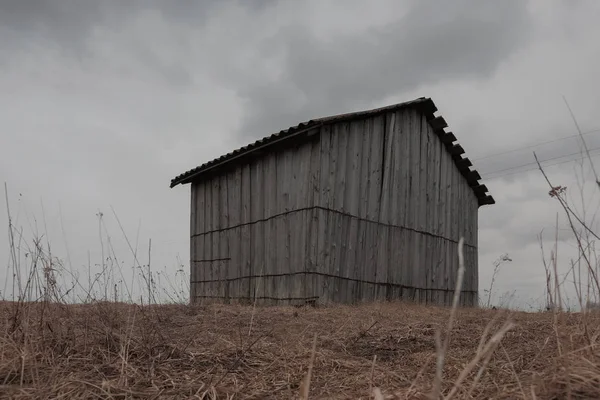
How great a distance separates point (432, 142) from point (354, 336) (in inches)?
312

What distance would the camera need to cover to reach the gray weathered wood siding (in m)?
9.18

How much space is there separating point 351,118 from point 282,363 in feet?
21.9

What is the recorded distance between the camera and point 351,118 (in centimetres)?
959

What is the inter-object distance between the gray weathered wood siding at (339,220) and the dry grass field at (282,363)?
4.08 m

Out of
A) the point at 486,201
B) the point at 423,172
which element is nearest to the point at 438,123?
the point at 423,172

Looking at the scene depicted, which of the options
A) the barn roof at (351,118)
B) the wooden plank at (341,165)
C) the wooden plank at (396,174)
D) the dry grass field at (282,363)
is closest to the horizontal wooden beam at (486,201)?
the barn roof at (351,118)

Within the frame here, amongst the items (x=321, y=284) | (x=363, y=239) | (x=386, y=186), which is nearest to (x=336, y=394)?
(x=321, y=284)

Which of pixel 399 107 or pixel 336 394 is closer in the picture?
pixel 336 394

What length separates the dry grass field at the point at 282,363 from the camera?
2406mm

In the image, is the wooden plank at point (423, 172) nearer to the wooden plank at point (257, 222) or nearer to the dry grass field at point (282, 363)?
the wooden plank at point (257, 222)

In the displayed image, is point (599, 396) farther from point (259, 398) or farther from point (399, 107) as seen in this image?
point (399, 107)

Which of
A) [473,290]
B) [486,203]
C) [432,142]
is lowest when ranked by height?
[473,290]

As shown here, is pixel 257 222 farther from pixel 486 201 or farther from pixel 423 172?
pixel 486 201

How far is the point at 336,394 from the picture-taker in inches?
111
